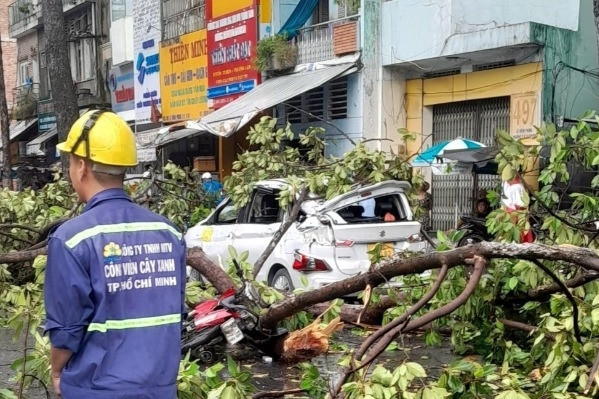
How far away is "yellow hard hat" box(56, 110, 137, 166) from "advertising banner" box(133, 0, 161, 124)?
2097cm

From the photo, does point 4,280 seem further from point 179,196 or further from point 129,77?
point 129,77

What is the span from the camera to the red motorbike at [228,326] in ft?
20.0

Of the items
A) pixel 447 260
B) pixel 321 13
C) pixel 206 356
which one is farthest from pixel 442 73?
pixel 447 260

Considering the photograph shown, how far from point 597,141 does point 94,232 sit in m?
4.23

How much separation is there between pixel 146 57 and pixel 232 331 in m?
19.6

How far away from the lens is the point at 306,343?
594 cm

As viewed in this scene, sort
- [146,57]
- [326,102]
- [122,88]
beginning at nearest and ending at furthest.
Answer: [326,102] < [146,57] < [122,88]

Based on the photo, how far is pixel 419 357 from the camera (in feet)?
23.0

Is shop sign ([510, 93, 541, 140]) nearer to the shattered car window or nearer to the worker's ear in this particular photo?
the shattered car window

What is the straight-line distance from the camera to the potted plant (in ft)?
57.5

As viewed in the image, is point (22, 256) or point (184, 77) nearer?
point (22, 256)

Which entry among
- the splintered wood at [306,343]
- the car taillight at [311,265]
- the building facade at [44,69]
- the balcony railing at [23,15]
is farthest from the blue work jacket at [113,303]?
the balcony railing at [23,15]

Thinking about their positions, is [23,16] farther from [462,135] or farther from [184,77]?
[462,135]

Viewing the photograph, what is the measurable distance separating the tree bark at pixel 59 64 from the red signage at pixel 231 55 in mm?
4547
